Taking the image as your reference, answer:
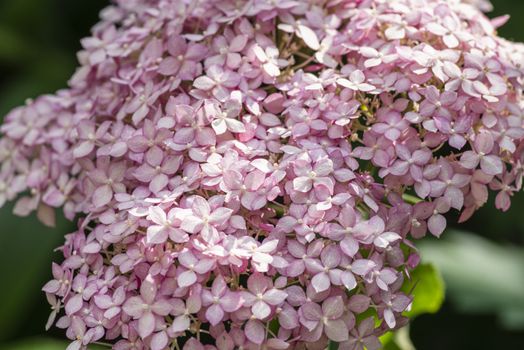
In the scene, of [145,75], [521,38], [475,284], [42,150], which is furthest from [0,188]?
[521,38]

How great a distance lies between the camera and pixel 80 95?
1.21 metres

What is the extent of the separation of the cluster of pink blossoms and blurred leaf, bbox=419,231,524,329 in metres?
0.71

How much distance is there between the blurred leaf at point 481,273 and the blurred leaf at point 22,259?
0.77m

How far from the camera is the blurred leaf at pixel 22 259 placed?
1.86 meters

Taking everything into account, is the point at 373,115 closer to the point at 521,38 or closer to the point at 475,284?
the point at 475,284

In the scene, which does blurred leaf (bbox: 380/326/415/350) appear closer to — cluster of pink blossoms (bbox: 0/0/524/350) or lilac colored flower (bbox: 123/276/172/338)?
cluster of pink blossoms (bbox: 0/0/524/350)

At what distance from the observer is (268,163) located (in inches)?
36.6

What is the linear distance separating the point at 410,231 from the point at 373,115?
0.14 meters

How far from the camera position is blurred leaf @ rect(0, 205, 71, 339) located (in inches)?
73.3

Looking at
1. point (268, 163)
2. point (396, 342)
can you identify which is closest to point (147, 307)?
→ point (268, 163)

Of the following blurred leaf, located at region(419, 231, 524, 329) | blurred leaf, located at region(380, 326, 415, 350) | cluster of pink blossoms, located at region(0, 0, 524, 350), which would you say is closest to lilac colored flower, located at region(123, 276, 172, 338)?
cluster of pink blossoms, located at region(0, 0, 524, 350)

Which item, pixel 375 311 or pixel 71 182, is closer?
pixel 375 311

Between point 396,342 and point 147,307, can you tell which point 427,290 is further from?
point 147,307

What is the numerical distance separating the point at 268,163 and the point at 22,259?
1.09 metres
